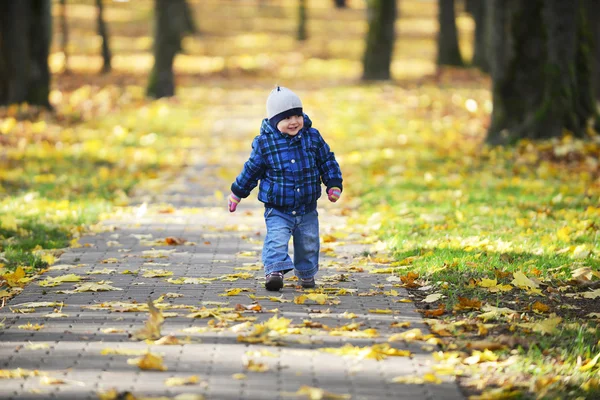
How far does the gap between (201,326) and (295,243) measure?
57.1 inches

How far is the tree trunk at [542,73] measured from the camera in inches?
574

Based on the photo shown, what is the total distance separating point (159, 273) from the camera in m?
7.05

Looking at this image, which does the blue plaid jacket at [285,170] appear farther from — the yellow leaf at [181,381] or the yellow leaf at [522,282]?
the yellow leaf at [181,381]

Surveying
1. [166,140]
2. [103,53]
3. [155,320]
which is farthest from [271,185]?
[103,53]

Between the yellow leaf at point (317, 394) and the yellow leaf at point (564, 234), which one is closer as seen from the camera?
the yellow leaf at point (317, 394)

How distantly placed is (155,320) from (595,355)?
2475 millimetres

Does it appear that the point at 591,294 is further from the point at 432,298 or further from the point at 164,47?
the point at 164,47

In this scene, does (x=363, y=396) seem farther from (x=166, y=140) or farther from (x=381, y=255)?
(x=166, y=140)

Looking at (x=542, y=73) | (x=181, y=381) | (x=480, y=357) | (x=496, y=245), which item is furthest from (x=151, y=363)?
(x=542, y=73)

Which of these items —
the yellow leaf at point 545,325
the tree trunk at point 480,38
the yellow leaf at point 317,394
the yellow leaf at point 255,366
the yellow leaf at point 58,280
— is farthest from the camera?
the tree trunk at point 480,38

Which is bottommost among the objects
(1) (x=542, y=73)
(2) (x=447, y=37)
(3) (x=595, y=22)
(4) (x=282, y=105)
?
(1) (x=542, y=73)

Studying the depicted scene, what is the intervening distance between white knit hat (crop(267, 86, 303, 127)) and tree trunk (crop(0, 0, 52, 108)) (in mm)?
14808

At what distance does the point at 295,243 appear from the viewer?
681 centimetres

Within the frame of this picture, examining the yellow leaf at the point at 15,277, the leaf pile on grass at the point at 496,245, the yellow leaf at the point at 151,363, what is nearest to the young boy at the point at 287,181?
the leaf pile on grass at the point at 496,245
